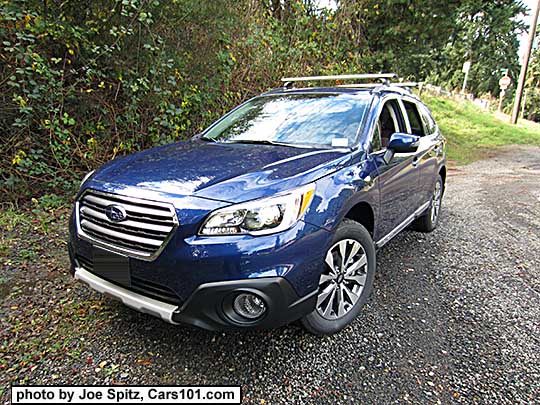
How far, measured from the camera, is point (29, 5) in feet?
12.6

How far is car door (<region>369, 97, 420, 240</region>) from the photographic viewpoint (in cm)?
283

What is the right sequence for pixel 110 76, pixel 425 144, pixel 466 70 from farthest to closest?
pixel 466 70
pixel 110 76
pixel 425 144

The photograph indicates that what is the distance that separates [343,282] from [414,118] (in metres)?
2.30

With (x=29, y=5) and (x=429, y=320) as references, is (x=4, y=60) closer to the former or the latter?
(x=29, y=5)

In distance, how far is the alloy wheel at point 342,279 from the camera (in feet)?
7.41

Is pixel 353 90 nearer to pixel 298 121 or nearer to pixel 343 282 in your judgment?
pixel 298 121

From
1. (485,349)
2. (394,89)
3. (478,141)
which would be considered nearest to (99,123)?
(394,89)

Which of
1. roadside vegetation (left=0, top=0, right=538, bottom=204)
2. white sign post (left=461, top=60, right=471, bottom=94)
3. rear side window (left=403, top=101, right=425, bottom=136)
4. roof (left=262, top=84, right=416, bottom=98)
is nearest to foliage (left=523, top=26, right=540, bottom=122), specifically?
white sign post (left=461, top=60, right=471, bottom=94)

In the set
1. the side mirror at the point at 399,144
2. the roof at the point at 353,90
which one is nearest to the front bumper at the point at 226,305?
the side mirror at the point at 399,144

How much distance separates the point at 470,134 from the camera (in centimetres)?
1544

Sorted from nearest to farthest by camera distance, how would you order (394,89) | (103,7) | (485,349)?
(485,349) → (394,89) → (103,7)

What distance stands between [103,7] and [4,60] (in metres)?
1.22

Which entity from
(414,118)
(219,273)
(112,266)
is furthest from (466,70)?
(112,266)

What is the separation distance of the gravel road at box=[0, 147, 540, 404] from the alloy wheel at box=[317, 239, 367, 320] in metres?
0.20
